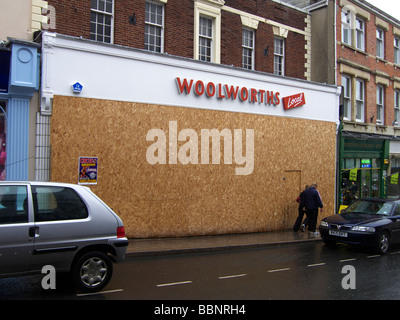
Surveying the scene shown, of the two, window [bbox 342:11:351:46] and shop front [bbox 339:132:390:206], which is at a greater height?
window [bbox 342:11:351:46]

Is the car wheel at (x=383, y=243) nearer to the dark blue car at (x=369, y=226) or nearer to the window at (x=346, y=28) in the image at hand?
the dark blue car at (x=369, y=226)

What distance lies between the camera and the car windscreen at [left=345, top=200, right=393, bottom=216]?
Result: 11.3 meters

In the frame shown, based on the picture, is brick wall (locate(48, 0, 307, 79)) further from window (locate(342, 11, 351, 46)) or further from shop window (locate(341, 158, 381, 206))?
shop window (locate(341, 158, 381, 206))

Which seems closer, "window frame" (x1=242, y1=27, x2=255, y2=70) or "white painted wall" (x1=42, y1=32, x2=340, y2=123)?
"white painted wall" (x1=42, y1=32, x2=340, y2=123)

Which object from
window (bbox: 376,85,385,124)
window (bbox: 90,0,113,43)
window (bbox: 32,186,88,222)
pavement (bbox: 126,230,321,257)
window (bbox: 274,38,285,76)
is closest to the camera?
window (bbox: 32,186,88,222)

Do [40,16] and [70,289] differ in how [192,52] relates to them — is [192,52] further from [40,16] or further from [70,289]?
[70,289]

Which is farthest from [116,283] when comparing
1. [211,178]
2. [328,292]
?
[211,178]

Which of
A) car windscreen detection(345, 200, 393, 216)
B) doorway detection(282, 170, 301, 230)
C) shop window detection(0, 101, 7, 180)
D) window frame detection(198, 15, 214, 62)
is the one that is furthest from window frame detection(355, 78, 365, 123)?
shop window detection(0, 101, 7, 180)

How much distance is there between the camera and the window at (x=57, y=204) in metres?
5.82

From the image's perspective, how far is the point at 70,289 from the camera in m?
6.27

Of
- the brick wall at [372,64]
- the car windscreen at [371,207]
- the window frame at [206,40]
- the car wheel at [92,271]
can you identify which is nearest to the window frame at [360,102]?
the brick wall at [372,64]

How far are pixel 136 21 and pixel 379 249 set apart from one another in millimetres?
9861

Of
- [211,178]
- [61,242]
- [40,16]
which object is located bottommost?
[61,242]

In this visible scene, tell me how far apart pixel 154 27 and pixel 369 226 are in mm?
9058
